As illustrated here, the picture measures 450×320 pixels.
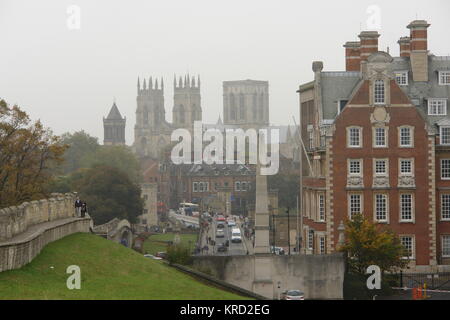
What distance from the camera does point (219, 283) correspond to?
5362 cm

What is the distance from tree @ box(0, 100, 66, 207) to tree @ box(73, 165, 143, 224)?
26822 millimetres

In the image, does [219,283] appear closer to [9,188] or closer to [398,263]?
[398,263]

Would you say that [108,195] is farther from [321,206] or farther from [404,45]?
[321,206]

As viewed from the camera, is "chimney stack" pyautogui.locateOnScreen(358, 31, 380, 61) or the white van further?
the white van

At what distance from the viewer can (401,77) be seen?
245ft

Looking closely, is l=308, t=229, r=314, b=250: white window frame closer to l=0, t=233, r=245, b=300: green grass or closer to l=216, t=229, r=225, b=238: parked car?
l=0, t=233, r=245, b=300: green grass

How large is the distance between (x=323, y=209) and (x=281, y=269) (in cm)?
1208

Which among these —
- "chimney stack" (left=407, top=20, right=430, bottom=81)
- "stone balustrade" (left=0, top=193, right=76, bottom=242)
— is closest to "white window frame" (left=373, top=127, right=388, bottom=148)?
"chimney stack" (left=407, top=20, right=430, bottom=81)

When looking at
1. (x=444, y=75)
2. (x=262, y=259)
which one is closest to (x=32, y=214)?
(x=262, y=259)

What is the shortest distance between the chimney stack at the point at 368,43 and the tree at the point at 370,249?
50.1 ft

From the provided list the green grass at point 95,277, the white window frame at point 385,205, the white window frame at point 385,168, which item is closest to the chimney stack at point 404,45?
the white window frame at point 385,168

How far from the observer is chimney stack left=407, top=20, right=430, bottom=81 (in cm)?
7394
